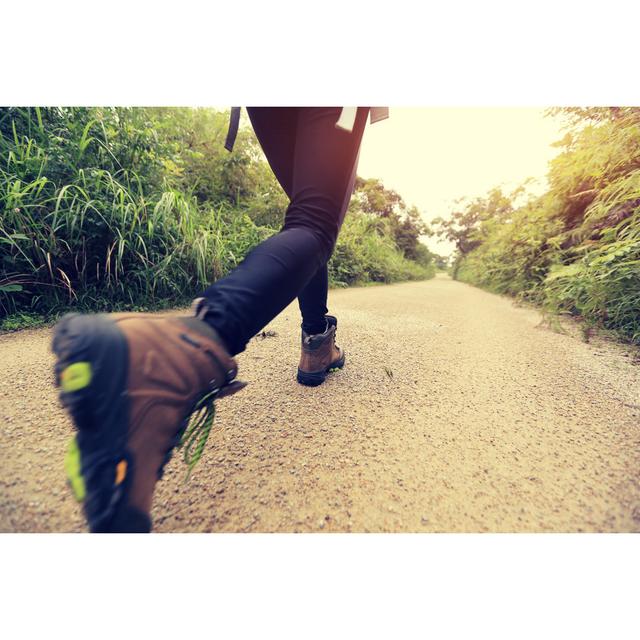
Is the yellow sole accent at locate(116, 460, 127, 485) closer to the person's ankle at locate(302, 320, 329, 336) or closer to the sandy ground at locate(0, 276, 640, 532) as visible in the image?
the sandy ground at locate(0, 276, 640, 532)

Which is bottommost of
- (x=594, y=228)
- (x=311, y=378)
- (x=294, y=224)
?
(x=311, y=378)

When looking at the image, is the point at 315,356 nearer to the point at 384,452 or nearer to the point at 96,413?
the point at 384,452

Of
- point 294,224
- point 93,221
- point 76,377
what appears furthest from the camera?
→ point 93,221

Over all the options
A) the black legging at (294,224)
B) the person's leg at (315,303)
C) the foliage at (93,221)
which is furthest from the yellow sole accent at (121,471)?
the foliage at (93,221)

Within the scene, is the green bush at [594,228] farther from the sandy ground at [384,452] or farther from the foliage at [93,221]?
the foliage at [93,221]

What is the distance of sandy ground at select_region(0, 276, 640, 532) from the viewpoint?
52cm

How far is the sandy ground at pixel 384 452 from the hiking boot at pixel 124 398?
199 millimetres

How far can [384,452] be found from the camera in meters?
0.69

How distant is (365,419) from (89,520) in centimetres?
66

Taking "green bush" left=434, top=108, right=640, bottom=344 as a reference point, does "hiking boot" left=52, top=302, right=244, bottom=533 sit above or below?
below

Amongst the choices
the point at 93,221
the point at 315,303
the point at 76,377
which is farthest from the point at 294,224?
the point at 93,221

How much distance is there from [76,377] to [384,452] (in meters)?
0.67

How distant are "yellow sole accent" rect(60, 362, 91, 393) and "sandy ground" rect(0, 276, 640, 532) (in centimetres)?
35

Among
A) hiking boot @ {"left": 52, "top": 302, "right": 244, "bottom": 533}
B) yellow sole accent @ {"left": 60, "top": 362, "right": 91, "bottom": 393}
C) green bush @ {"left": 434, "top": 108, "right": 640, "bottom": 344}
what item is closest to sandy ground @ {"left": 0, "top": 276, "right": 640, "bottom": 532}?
hiking boot @ {"left": 52, "top": 302, "right": 244, "bottom": 533}
